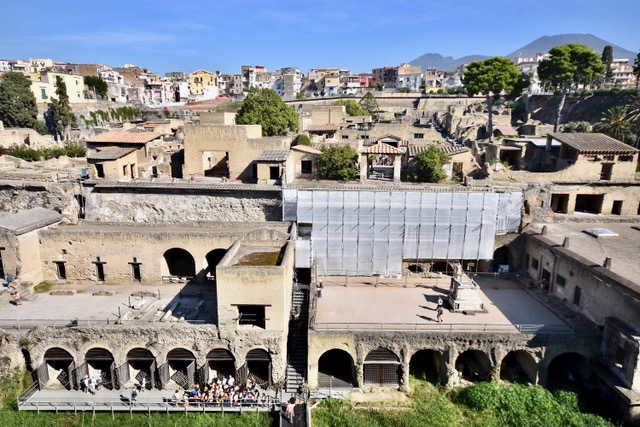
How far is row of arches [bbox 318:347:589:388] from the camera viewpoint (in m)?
19.6

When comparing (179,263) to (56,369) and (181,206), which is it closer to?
(181,206)

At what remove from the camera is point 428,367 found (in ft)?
69.4

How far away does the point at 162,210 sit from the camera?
30.3 m

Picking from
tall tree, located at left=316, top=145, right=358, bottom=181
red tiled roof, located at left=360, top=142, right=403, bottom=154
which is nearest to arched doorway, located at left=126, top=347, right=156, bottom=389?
tall tree, located at left=316, top=145, right=358, bottom=181

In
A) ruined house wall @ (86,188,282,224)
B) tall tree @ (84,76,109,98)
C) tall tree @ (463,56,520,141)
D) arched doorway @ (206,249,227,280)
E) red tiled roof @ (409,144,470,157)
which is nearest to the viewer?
arched doorway @ (206,249,227,280)

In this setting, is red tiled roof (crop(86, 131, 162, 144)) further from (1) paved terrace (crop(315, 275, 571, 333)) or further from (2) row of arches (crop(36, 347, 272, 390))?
(1) paved terrace (crop(315, 275, 571, 333))

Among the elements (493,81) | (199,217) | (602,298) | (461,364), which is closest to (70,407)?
(199,217)

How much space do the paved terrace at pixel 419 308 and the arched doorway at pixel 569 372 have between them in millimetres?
1915

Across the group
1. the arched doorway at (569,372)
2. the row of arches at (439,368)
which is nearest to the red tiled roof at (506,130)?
the arched doorway at (569,372)

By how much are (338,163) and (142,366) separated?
19.3m

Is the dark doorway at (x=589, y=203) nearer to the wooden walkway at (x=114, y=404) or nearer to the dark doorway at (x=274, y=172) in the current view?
the dark doorway at (x=274, y=172)

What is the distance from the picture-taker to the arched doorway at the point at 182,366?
19406mm

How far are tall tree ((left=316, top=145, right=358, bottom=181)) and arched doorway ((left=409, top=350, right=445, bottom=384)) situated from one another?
49.0 feet

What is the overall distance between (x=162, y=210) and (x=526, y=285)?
24252 millimetres
